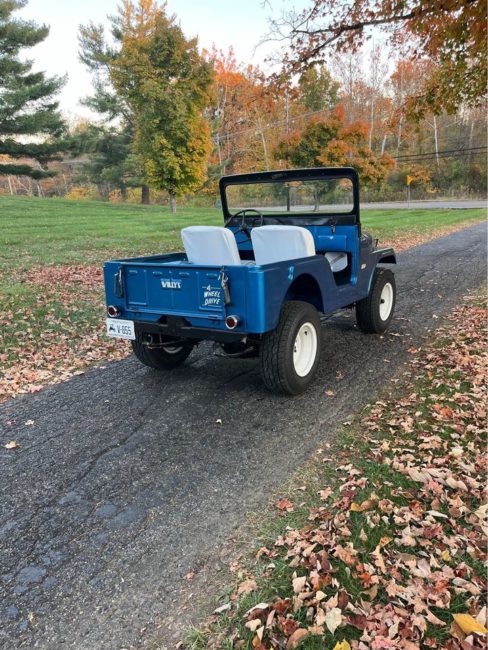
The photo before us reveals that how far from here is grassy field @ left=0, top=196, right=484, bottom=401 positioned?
567 centimetres

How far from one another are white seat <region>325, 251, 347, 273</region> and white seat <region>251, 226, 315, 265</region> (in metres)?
1.01

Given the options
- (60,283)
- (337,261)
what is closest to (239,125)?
(60,283)

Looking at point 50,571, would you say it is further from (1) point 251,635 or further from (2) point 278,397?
(2) point 278,397

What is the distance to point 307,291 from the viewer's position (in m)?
4.73

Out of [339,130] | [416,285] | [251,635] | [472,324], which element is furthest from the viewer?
Answer: [339,130]

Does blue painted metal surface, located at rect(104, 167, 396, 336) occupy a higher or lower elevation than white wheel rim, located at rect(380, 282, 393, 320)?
higher

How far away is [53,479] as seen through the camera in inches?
128

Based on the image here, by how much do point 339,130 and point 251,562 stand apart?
26568mm

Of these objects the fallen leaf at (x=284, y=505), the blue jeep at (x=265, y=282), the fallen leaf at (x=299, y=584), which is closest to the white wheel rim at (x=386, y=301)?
the blue jeep at (x=265, y=282)

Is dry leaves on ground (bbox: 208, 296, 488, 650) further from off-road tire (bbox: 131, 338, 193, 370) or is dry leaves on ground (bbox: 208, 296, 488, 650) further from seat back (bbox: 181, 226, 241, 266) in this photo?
off-road tire (bbox: 131, 338, 193, 370)

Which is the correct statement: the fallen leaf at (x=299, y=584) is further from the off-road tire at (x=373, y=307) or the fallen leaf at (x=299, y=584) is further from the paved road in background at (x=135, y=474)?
the off-road tire at (x=373, y=307)

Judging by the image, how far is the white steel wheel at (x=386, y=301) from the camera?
6238 mm

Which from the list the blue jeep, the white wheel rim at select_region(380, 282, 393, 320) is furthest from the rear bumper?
the white wheel rim at select_region(380, 282, 393, 320)

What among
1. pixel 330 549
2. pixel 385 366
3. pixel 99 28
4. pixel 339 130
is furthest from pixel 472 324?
pixel 99 28
